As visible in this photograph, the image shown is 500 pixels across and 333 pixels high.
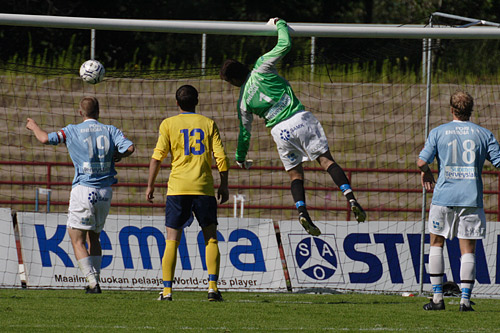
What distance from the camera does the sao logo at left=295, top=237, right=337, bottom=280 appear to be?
32.3ft

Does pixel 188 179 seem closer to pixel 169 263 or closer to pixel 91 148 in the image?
pixel 169 263

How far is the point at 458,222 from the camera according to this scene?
23.7 feet

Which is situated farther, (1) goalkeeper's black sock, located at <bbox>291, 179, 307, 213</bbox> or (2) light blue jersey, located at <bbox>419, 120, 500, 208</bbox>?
(1) goalkeeper's black sock, located at <bbox>291, 179, 307, 213</bbox>

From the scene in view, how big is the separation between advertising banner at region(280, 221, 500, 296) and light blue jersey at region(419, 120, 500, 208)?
8.93ft

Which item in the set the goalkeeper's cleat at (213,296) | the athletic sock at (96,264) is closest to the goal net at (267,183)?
the athletic sock at (96,264)

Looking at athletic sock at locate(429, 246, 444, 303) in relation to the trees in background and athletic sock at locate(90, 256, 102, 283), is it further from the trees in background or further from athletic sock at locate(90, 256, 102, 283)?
the trees in background

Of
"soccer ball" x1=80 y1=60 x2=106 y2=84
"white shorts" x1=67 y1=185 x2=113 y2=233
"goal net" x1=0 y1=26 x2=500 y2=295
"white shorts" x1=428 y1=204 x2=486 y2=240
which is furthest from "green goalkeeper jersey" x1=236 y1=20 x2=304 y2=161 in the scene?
"soccer ball" x1=80 y1=60 x2=106 y2=84

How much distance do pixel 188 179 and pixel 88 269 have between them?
62.2 inches

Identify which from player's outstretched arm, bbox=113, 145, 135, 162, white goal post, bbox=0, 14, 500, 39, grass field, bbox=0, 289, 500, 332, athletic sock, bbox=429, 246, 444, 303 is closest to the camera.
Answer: grass field, bbox=0, 289, 500, 332

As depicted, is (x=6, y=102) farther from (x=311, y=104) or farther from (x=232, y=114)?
(x=311, y=104)

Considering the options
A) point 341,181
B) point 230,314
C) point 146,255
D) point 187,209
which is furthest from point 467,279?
point 146,255

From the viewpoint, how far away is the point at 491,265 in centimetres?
977

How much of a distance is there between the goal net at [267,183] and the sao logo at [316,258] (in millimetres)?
13

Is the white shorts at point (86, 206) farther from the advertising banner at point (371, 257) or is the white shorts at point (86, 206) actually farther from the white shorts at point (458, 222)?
the white shorts at point (458, 222)
